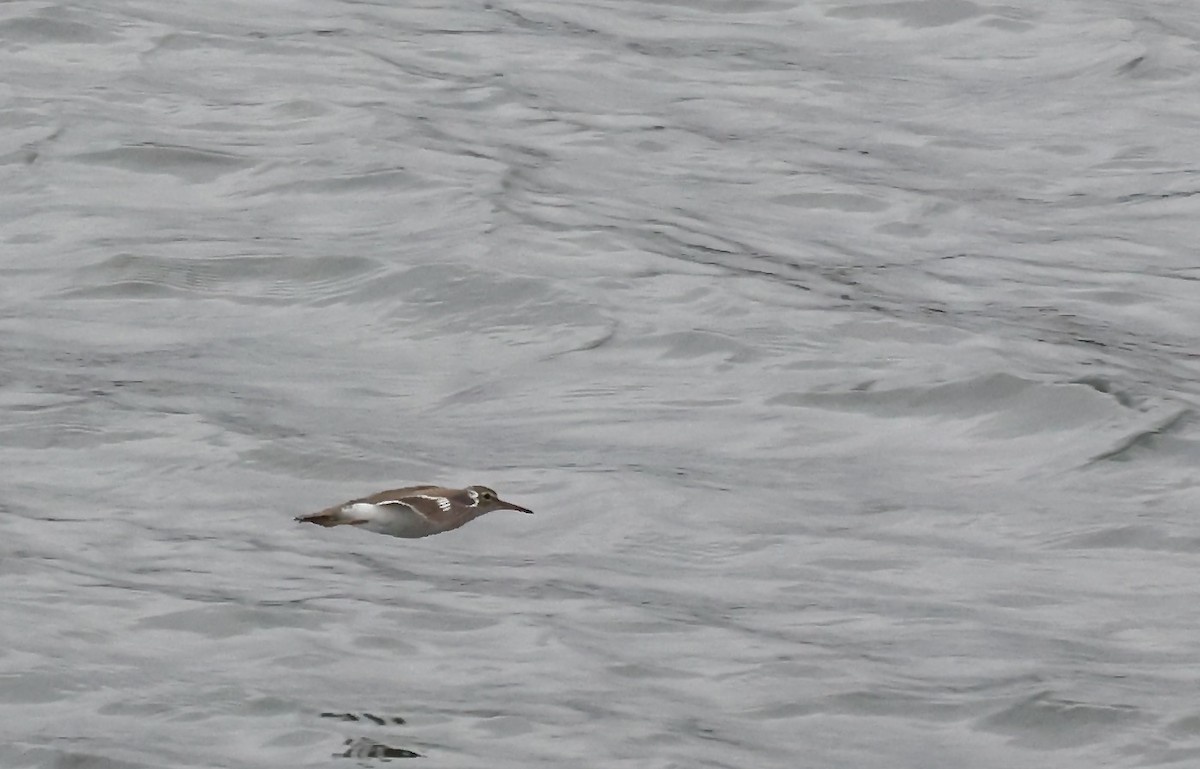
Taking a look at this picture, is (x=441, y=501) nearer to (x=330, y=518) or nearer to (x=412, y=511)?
(x=412, y=511)

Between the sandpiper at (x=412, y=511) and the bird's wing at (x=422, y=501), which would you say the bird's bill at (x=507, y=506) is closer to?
the sandpiper at (x=412, y=511)

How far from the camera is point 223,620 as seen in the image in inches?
306

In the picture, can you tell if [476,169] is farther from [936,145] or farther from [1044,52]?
[1044,52]

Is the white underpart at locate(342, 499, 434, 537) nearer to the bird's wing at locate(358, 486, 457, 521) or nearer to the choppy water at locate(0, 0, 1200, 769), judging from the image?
the bird's wing at locate(358, 486, 457, 521)

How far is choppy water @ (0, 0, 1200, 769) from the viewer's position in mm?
7363

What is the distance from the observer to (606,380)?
32.8 ft

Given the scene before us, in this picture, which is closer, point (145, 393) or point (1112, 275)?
point (145, 393)

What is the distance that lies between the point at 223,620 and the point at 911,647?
1.87m

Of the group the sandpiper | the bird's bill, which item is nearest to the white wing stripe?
the sandpiper

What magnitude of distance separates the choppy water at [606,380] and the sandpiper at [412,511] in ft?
0.39

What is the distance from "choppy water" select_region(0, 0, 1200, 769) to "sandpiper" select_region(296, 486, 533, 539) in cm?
12

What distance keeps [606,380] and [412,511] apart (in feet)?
6.19

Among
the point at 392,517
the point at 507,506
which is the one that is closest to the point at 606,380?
the point at 507,506

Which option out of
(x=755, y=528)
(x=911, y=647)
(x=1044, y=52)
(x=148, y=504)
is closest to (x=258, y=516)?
(x=148, y=504)
